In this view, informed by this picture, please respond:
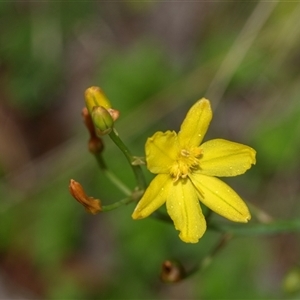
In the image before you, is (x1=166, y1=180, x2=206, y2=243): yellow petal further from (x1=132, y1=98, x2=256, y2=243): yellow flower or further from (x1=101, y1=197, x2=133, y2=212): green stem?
(x1=101, y1=197, x2=133, y2=212): green stem

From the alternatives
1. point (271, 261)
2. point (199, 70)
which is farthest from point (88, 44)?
point (271, 261)

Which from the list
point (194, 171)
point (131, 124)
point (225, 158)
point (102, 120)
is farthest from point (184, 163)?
point (131, 124)

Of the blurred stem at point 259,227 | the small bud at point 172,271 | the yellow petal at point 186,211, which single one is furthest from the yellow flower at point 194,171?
the small bud at point 172,271

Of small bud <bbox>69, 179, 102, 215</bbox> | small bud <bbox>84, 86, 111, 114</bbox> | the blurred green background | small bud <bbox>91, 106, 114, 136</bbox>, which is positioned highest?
small bud <bbox>84, 86, 111, 114</bbox>

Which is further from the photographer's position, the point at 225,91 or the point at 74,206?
the point at 225,91

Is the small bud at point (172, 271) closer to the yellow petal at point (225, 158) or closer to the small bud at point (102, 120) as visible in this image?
the yellow petal at point (225, 158)

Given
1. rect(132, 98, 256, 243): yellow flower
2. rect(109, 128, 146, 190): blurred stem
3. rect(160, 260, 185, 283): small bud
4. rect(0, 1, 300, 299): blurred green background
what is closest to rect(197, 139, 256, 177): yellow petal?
rect(132, 98, 256, 243): yellow flower

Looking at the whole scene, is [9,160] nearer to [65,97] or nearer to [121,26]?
[65,97]

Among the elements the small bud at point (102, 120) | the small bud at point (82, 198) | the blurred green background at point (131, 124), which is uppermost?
the small bud at point (102, 120)
